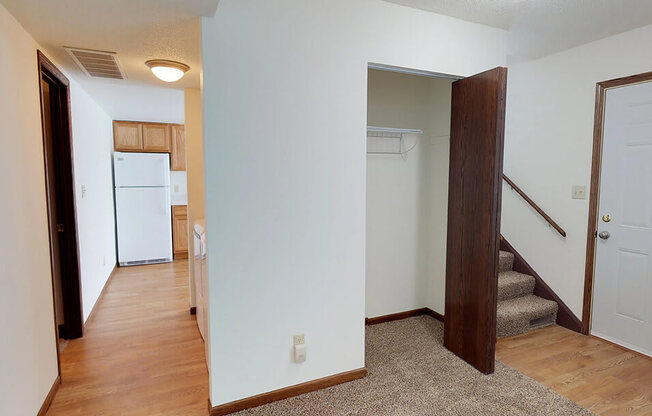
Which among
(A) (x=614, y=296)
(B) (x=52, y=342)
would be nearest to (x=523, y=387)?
(A) (x=614, y=296)

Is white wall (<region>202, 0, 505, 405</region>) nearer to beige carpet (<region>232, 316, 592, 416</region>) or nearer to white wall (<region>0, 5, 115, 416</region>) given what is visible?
beige carpet (<region>232, 316, 592, 416</region>)

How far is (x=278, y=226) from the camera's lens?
2.10m

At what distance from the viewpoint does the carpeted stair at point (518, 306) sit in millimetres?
3016

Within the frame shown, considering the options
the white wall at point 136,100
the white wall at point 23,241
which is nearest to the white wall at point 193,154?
the white wall at point 136,100

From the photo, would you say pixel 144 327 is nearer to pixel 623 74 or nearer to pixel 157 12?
pixel 157 12

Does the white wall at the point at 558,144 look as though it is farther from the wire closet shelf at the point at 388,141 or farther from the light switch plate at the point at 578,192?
the wire closet shelf at the point at 388,141

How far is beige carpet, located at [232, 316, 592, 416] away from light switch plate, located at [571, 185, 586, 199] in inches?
63.3

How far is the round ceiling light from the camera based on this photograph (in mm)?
2604

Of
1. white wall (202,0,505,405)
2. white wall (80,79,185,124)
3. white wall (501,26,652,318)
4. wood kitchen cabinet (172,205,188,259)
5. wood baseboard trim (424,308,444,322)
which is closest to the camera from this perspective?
white wall (202,0,505,405)

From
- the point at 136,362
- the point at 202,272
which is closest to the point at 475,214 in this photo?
the point at 202,272

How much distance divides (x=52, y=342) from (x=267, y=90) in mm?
2075

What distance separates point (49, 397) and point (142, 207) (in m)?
3.74

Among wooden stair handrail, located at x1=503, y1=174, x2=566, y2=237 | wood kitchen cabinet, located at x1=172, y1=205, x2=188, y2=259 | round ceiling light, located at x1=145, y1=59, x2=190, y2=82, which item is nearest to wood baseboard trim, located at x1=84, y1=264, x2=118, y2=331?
wood kitchen cabinet, located at x1=172, y1=205, x2=188, y2=259

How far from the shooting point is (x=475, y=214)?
2.46 metres
